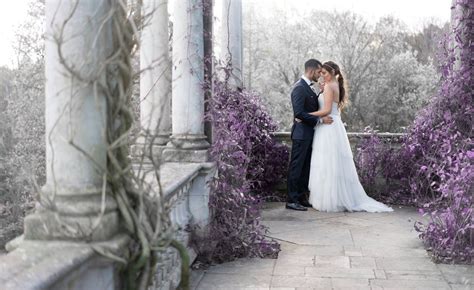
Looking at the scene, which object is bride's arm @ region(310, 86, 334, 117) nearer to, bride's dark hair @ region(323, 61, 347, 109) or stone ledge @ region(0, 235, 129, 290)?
bride's dark hair @ region(323, 61, 347, 109)

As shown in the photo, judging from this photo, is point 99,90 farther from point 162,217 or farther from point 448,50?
point 448,50

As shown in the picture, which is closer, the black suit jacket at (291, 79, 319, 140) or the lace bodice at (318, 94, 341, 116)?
the black suit jacket at (291, 79, 319, 140)

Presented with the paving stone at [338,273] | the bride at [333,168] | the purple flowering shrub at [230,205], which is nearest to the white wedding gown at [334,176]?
the bride at [333,168]

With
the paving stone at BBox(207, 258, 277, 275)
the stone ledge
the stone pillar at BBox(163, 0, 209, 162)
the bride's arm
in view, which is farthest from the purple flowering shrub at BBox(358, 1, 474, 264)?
the stone ledge

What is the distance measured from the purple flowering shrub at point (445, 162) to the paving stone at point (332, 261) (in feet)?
2.45

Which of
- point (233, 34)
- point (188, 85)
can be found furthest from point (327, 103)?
point (188, 85)

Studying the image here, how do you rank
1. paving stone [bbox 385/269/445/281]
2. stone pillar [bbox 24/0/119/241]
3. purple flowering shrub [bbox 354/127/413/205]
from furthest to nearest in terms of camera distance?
purple flowering shrub [bbox 354/127/413/205], paving stone [bbox 385/269/445/281], stone pillar [bbox 24/0/119/241]

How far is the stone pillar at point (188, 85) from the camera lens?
207 inches

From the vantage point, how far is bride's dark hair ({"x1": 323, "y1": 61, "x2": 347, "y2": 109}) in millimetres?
7617

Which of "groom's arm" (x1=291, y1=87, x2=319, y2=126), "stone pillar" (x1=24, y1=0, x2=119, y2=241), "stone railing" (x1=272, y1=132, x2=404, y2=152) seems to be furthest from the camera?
"stone railing" (x1=272, y1=132, x2=404, y2=152)

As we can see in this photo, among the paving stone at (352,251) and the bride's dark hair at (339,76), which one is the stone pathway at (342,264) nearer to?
the paving stone at (352,251)

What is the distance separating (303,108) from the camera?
7.58 m

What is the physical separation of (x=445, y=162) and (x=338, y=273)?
186 centimetres

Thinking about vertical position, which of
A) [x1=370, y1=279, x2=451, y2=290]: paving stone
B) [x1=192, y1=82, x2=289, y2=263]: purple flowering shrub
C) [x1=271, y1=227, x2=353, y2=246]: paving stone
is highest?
[x1=192, y1=82, x2=289, y2=263]: purple flowering shrub
